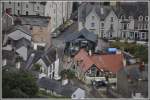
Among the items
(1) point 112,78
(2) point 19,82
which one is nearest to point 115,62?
(1) point 112,78

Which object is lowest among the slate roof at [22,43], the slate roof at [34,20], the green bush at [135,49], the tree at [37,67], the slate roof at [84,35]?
the tree at [37,67]

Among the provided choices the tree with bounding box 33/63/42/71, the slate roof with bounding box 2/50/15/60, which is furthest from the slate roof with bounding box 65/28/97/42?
the slate roof with bounding box 2/50/15/60

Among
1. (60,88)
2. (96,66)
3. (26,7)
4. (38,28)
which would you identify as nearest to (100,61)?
(96,66)

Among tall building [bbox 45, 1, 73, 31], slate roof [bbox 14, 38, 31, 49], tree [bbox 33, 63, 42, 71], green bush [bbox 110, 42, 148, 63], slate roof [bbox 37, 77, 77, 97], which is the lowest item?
slate roof [bbox 37, 77, 77, 97]

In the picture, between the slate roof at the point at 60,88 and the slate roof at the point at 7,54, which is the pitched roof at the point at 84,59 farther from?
the slate roof at the point at 7,54

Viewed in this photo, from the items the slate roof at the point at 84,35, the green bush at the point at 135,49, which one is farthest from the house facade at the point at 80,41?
the green bush at the point at 135,49

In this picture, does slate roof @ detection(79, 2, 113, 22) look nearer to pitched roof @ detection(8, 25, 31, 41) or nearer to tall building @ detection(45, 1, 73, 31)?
tall building @ detection(45, 1, 73, 31)

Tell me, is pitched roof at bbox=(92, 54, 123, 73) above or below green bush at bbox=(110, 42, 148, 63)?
below
